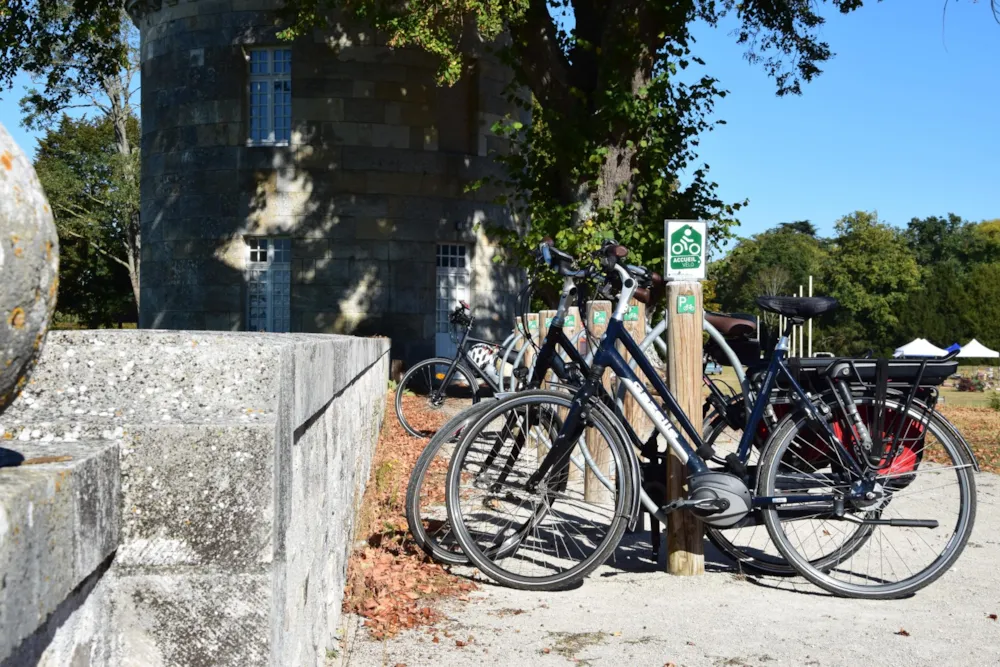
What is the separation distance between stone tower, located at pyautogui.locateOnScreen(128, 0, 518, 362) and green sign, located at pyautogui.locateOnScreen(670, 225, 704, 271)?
14720 millimetres

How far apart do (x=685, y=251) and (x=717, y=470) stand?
3.69 ft

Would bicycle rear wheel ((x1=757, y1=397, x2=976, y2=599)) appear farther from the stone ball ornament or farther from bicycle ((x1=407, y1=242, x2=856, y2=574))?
the stone ball ornament

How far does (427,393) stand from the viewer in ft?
44.8

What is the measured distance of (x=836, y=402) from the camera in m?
5.33

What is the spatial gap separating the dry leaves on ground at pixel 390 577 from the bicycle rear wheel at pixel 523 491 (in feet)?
0.84

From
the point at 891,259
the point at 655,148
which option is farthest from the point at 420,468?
the point at 891,259

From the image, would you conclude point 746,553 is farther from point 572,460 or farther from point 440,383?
point 440,383

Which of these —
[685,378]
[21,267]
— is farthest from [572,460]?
[21,267]

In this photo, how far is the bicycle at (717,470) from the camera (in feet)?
17.1

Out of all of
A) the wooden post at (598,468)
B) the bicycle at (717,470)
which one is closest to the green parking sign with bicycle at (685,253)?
the bicycle at (717,470)

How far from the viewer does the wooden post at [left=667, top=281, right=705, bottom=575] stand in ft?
18.3

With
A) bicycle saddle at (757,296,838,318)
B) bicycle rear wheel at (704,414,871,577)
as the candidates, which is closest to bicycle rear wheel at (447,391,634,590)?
bicycle rear wheel at (704,414,871,577)

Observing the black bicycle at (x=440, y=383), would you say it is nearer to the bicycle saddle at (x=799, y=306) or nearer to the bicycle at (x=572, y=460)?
the bicycle at (x=572, y=460)

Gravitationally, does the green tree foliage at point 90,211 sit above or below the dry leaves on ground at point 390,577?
above
